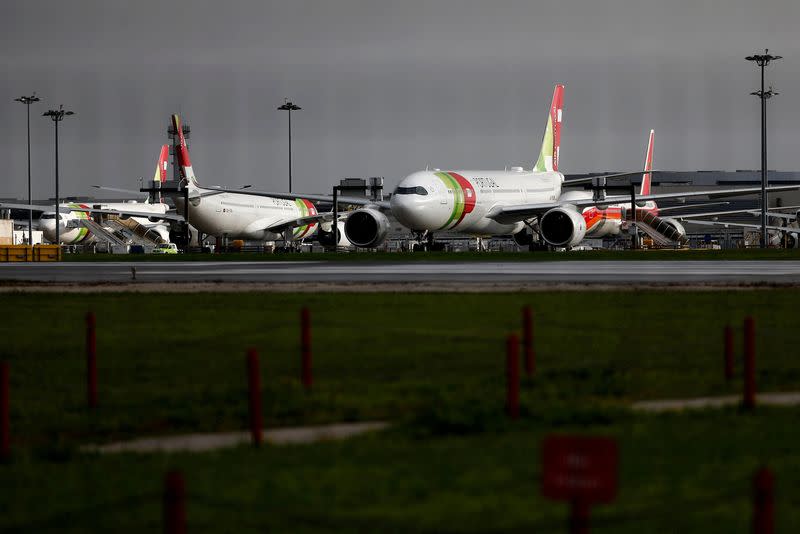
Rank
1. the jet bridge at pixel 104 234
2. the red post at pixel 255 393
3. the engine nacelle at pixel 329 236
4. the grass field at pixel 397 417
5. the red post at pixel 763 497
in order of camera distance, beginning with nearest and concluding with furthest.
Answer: the red post at pixel 763 497 < the grass field at pixel 397 417 < the red post at pixel 255 393 < the engine nacelle at pixel 329 236 < the jet bridge at pixel 104 234

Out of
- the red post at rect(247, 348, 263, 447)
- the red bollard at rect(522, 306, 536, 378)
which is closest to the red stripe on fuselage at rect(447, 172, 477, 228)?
the red bollard at rect(522, 306, 536, 378)

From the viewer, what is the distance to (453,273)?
4444 cm

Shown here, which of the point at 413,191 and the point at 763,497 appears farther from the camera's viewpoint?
the point at 413,191

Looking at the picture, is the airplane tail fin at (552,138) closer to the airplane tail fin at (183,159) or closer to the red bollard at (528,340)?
the airplane tail fin at (183,159)

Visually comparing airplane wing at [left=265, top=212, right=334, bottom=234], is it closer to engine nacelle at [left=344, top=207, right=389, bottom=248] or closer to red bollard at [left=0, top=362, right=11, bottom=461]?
engine nacelle at [left=344, top=207, right=389, bottom=248]

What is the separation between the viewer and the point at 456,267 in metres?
50.2

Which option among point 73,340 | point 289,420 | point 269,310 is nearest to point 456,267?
point 269,310

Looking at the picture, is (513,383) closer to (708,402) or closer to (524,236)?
(708,402)

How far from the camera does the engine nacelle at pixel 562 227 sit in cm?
6875

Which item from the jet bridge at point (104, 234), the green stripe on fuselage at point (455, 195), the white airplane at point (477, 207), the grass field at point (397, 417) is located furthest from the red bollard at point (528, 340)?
the jet bridge at point (104, 234)

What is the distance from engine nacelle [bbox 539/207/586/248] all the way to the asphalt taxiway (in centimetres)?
1358

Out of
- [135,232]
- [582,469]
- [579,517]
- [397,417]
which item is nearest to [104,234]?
[135,232]

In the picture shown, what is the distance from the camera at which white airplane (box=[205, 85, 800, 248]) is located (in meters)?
68.1

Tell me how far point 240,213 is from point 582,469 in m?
86.4
